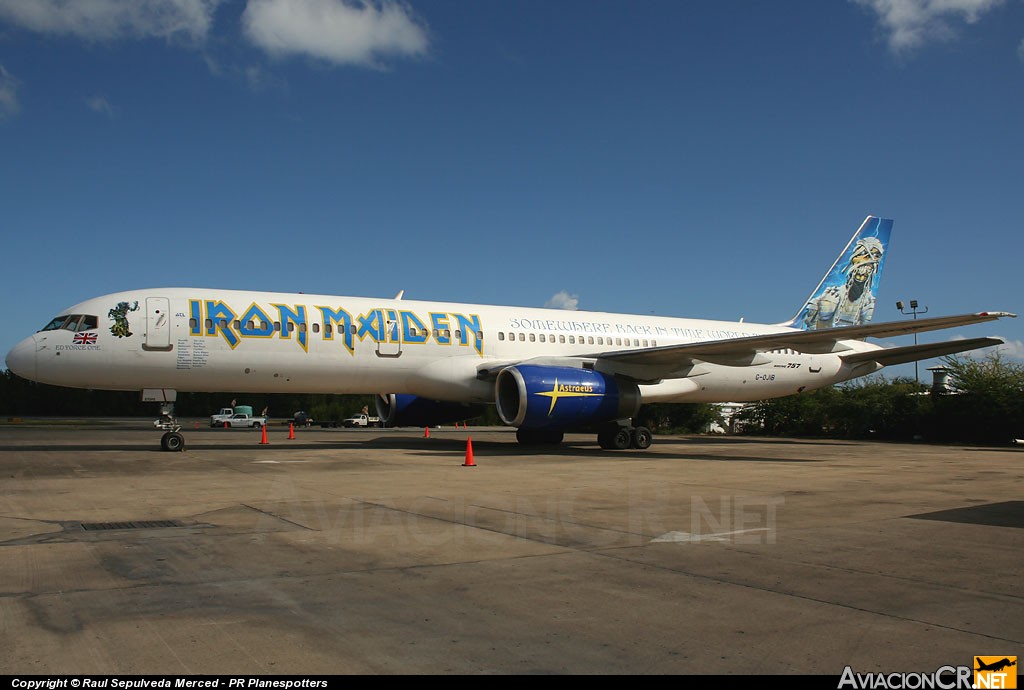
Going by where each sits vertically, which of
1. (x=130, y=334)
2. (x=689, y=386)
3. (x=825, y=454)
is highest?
(x=130, y=334)

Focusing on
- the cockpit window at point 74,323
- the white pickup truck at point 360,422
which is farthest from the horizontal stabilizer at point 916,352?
the white pickup truck at point 360,422

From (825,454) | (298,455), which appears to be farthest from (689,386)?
(298,455)

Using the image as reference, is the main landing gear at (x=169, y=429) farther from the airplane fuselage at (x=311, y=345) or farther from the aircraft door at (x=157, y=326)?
the aircraft door at (x=157, y=326)

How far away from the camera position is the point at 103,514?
8.26 metres

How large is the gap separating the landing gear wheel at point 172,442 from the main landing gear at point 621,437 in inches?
404

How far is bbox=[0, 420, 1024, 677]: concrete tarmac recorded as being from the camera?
377cm

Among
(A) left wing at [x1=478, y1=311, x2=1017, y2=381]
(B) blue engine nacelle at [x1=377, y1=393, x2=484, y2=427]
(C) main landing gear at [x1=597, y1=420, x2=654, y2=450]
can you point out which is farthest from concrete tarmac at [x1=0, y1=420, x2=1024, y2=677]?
(B) blue engine nacelle at [x1=377, y1=393, x2=484, y2=427]

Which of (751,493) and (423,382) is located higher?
(423,382)

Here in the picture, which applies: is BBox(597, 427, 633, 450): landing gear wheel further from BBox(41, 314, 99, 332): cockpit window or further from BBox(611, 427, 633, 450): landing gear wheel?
BBox(41, 314, 99, 332): cockpit window

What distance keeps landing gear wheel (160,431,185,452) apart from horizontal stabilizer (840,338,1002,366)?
1907cm

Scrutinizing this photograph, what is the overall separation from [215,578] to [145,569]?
678 millimetres

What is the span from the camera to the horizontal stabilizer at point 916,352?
18891 millimetres

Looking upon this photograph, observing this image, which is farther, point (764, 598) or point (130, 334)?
point (130, 334)

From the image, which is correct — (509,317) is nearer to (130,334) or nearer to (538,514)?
(130,334)
